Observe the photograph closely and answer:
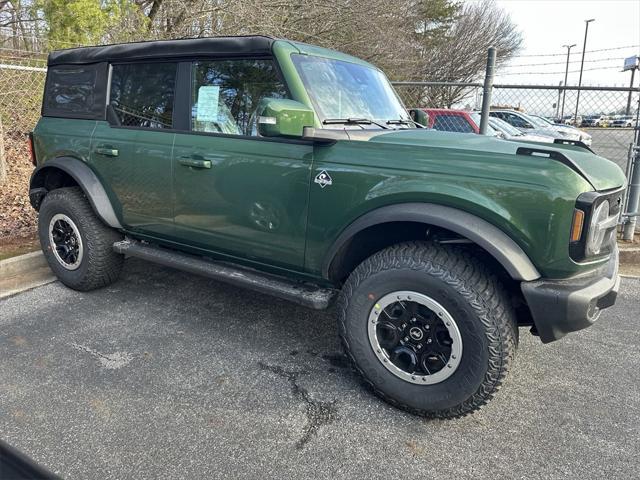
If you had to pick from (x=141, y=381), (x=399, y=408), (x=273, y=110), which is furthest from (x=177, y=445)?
(x=273, y=110)

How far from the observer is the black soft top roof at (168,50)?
310 cm

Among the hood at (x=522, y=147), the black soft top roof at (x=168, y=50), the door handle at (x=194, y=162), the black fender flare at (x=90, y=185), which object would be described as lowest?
the black fender flare at (x=90, y=185)

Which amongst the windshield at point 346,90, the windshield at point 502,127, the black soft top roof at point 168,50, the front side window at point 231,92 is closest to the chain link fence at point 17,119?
the black soft top roof at point 168,50

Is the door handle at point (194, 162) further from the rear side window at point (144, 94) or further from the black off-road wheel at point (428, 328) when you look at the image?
the black off-road wheel at point (428, 328)

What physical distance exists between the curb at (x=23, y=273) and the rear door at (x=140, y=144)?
3.94 feet

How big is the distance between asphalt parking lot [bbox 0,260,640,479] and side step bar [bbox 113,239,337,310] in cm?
47

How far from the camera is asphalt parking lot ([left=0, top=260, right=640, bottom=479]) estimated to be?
231cm

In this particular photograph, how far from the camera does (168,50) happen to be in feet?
11.4

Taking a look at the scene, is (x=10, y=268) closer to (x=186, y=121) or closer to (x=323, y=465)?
(x=186, y=121)

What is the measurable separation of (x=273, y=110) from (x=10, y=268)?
10.7 ft

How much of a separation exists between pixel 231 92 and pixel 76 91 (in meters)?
1.69

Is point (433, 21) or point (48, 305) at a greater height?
point (433, 21)

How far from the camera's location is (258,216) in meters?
3.09

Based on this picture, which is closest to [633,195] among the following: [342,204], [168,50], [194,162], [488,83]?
[488,83]
